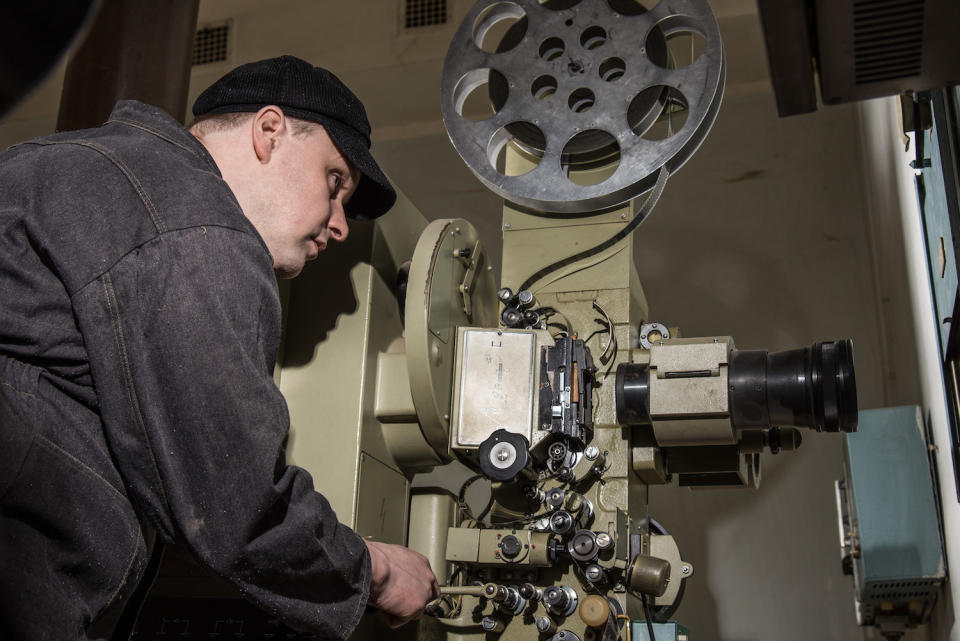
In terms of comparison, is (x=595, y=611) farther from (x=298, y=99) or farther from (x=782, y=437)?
(x=298, y=99)

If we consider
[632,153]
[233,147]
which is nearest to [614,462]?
[632,153]

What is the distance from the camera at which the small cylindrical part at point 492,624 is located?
212cm

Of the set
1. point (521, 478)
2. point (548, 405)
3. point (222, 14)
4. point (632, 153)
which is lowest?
point (521, 478)

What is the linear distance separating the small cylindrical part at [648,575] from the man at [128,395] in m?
0.86

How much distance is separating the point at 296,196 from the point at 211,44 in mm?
3864

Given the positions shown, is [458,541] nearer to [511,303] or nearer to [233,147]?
[511,303]

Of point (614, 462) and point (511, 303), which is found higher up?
point (511, 303)

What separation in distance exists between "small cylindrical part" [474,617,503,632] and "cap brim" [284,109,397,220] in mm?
907

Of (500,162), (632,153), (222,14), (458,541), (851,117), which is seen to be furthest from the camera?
(222,14)

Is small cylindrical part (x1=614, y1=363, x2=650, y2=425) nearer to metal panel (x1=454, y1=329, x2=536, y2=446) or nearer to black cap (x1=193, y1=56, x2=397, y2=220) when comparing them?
metal panel (x1=454, y1=329, x2=536, y2=446)

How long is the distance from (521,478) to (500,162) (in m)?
1.54

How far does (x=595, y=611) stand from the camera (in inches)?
77.9

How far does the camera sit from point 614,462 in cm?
224

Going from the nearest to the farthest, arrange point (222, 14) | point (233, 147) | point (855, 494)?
point (233, 147)
point (855, 494)
point (222, 14)
